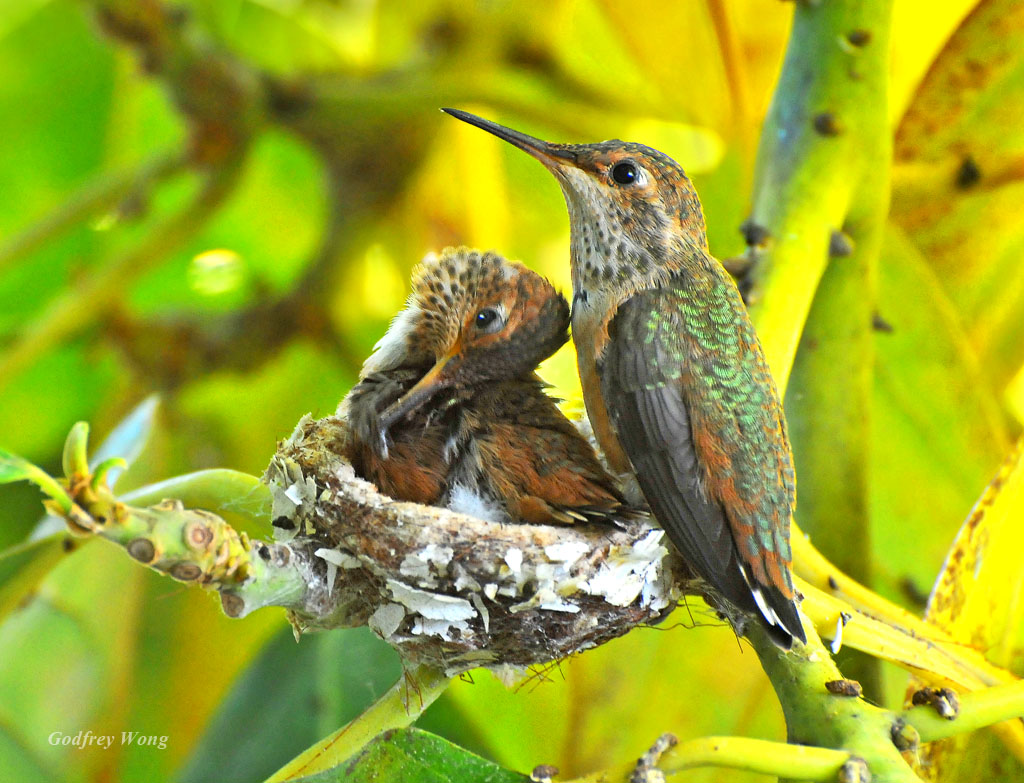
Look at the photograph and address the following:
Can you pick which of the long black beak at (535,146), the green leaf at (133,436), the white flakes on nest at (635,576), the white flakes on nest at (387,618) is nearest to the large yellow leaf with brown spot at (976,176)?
the long black beak at (535,146)

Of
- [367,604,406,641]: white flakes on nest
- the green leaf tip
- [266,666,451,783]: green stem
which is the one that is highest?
the green leaf tip

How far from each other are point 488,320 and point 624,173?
0.32 m

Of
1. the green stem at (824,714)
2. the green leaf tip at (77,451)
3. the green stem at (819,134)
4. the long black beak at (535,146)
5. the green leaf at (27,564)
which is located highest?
Answer: the green stem at (819,134)

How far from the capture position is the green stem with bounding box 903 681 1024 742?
950mm

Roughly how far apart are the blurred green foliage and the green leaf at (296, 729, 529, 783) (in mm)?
463

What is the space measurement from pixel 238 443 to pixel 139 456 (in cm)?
54

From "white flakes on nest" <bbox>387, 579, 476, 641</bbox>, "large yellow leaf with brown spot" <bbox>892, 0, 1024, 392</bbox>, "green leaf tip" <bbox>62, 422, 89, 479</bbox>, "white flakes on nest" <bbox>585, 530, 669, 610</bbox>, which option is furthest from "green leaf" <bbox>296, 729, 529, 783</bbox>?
"large yellow leaf with brown spot" <bbox>892, 0, 1024, 392</bbox>

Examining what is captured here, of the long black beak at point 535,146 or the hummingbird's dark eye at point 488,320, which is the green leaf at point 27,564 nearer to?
the hummingbird's dark eye at point 488,320

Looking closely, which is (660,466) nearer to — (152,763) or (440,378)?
(440,378)

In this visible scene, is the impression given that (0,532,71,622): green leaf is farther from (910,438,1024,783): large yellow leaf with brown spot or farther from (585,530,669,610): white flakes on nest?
(910,438,1024,783): large yellow leaf with brown spot

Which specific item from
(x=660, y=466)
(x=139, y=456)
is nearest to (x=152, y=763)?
(x=139, y=456)

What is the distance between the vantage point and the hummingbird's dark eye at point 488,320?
5.00ft

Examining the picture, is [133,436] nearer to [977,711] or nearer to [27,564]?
[27,564]

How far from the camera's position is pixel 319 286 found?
2305 mm
